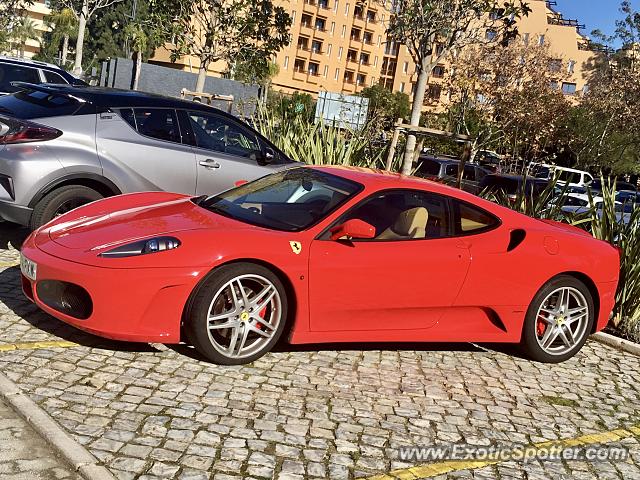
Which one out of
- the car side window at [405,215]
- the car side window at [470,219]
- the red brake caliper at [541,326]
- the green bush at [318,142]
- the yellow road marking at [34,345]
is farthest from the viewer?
the green bush at [318,142]

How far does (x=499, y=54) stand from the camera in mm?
43531

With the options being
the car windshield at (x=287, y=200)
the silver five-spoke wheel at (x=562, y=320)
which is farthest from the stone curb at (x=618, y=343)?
the car windshield at (x=287, y=200)

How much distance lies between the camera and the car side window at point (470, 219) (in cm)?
618

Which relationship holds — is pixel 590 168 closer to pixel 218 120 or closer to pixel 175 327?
pixel 218 120

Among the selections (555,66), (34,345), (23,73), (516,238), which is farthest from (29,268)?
(555,66)

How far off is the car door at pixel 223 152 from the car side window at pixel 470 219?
2.89m

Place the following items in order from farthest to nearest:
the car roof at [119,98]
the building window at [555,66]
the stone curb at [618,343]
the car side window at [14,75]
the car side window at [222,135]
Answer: the building window at [555,66]
the car side window at [14,75]
the car side window at [222,135]
the car roof at [119,98]
the stone curb at [618,343]

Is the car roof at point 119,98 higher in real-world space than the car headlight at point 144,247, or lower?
higher

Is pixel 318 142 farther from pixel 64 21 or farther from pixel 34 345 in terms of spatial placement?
pixel 64 21

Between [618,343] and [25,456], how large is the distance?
5.54 meters

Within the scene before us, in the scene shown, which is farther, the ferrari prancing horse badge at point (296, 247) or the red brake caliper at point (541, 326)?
the red brake caliper at point (541, 326)

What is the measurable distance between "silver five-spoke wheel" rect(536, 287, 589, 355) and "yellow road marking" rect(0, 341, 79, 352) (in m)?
3.46

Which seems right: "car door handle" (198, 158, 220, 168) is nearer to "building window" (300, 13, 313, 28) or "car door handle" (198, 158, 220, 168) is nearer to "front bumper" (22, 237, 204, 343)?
"front bumper" (22, 237, 204, 343)

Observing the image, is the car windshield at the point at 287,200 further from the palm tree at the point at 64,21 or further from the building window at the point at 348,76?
the building window at the point at 348,76
